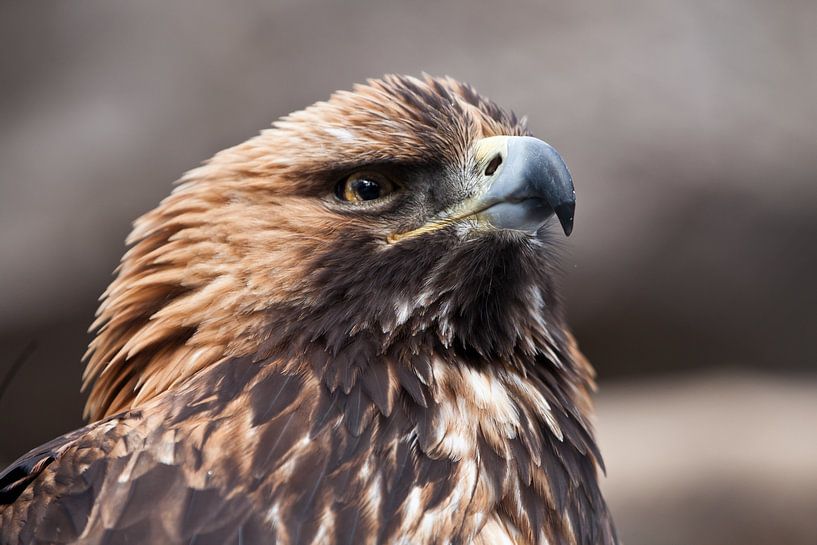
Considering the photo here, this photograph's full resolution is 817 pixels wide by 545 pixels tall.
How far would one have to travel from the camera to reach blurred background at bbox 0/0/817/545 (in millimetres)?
5750

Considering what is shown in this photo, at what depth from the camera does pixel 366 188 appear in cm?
258

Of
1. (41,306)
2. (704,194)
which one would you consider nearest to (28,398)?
(41,306)

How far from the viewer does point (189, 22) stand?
630cm

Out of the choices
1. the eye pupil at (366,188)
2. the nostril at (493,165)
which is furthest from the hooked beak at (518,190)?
the eye pupil at (366,188)

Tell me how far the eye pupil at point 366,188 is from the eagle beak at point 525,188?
0.80ft

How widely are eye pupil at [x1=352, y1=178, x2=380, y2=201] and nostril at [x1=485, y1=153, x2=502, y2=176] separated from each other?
0.27m

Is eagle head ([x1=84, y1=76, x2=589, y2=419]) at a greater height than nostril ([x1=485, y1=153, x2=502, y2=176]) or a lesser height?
lesser

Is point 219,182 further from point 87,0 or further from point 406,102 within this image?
point 87,0

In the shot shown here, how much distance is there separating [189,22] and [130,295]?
4.06m

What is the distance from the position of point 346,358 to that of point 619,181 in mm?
3683

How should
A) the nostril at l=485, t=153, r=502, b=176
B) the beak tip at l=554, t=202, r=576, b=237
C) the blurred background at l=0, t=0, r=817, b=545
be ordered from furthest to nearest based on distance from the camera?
1. the blurred background at l=0, t=0, r=817, b=545
2. the nostril at l=485, t=153, r=502, b=176
3. the beak tip at l=554, t=202, r=576, b=237

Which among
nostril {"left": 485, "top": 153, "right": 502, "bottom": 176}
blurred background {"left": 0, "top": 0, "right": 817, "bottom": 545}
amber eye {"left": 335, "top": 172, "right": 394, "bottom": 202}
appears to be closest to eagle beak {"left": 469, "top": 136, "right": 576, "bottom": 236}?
nostril {"left": 485, "top": 153, "right": 502, "bottom": 176}

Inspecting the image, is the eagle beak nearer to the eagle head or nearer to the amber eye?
the eagle head

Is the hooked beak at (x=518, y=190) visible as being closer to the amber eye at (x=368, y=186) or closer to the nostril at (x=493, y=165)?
the nostril at (x=493, y=165)
